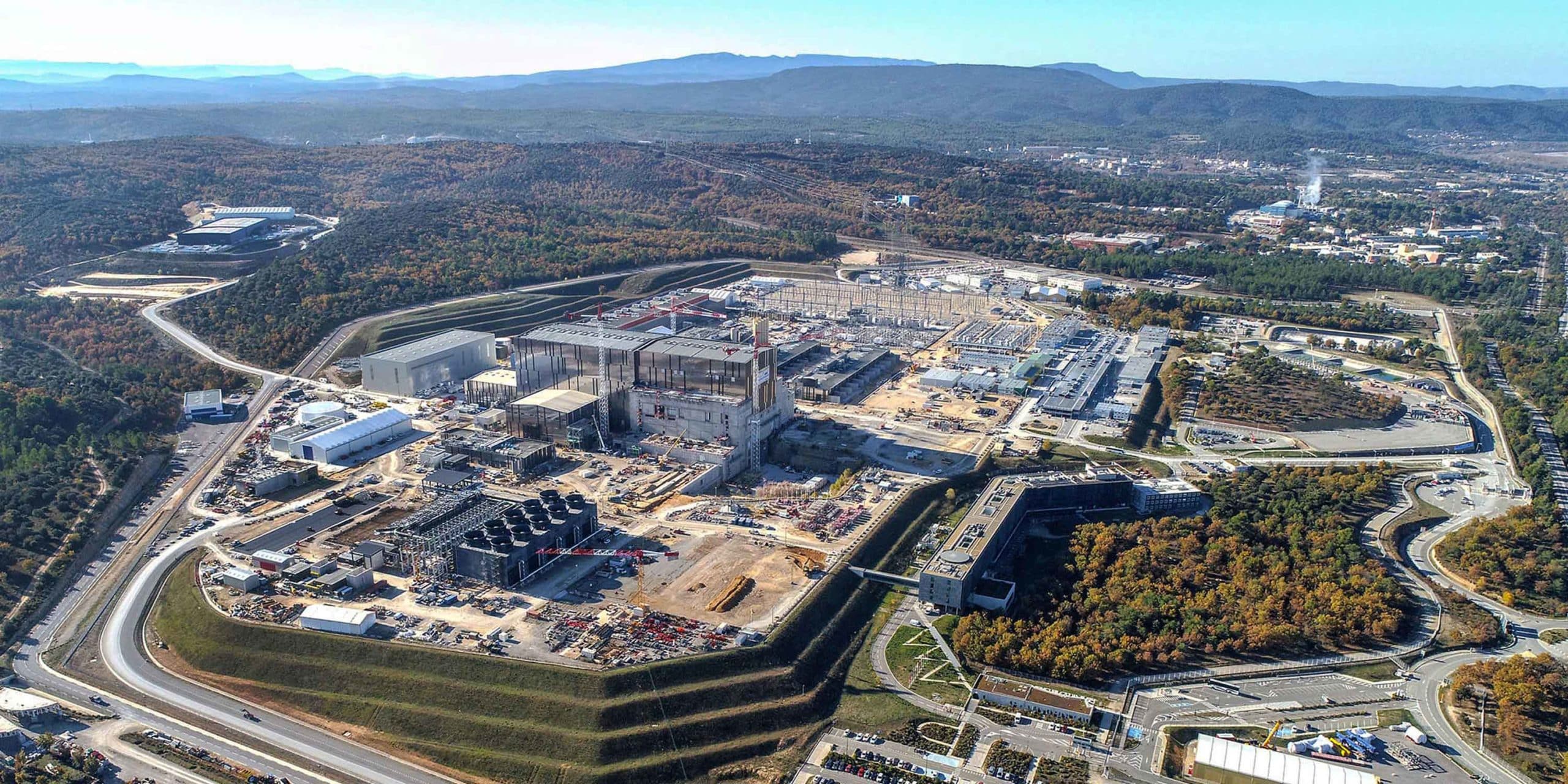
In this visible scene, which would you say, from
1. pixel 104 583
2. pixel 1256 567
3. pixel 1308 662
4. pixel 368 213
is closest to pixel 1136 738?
pixel 1308 662

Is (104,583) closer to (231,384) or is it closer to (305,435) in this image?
(305,435)

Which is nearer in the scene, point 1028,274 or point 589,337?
point 589,337

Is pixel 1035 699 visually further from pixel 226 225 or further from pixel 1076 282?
pixel 226 225

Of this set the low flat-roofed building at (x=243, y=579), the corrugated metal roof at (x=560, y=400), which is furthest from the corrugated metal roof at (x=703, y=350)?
the low flat-roofed building at (x=243, y=579)

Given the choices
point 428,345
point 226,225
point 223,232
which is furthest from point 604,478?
point 226,225

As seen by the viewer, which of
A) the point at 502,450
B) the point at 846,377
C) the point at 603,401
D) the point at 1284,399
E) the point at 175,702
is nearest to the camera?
the point at 175,702

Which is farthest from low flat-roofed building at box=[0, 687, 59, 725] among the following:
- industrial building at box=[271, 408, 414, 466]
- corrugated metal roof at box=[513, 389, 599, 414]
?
corrugated metal roof at box=[513, 389, 599, 414]

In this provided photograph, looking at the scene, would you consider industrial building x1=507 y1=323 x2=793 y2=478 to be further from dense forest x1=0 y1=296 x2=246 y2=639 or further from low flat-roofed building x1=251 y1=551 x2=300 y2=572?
dense forest x1=0 y1=296 x2=246 y2=639

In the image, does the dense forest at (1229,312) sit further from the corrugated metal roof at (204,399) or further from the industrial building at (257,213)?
the industrial building at (257,213)
